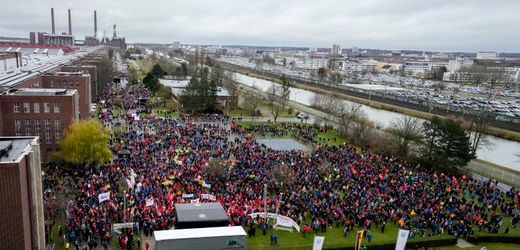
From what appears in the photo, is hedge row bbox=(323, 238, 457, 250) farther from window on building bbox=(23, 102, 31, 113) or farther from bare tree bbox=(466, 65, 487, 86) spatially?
bare tree bbox=(466, 65, 487, 86)

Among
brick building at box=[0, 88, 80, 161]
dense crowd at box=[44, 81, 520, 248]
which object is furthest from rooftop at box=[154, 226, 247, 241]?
brick building at box=[0, 88, 80, 161]

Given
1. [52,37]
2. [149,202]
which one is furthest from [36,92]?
[52,37]

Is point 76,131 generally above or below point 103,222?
above

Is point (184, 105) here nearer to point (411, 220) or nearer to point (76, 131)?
point (76, 131)

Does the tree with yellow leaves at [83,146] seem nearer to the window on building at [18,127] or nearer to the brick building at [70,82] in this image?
Result: the window on building at [18,127]

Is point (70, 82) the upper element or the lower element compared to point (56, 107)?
upper

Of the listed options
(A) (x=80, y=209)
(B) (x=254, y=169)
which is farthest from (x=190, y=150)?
(A) (x=80, y=209)

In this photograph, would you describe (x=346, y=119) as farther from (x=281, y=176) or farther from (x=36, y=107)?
(x=36, y=107)
